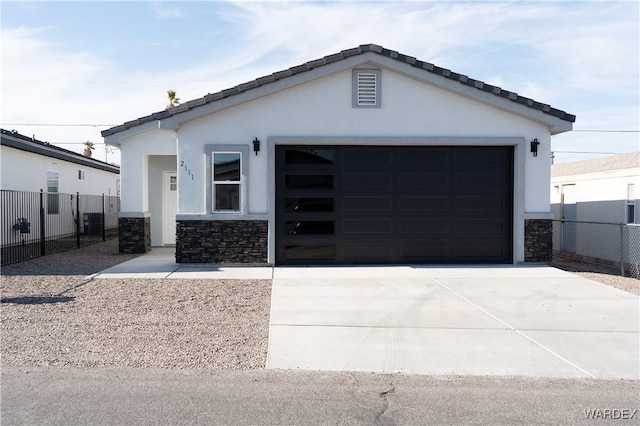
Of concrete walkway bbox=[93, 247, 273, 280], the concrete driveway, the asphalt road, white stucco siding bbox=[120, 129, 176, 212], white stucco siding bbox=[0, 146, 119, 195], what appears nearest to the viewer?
the asphalt road

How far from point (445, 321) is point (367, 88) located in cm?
680

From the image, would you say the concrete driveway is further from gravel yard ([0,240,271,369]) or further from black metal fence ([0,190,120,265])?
black metal fence ([0,190,120,265])

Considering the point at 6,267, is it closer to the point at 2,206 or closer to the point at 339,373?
the point at 2,206

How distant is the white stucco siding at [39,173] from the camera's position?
16.2 meters

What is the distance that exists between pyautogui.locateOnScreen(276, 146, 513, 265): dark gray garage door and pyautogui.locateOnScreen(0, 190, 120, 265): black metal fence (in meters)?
7.28

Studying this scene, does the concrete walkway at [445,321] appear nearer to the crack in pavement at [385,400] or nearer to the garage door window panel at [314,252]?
the crack in pavement at [385,400]

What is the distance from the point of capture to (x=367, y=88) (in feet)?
40.4

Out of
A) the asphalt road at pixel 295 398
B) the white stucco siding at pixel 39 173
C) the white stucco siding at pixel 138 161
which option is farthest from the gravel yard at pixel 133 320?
the white stucco siding at pixel 39 173

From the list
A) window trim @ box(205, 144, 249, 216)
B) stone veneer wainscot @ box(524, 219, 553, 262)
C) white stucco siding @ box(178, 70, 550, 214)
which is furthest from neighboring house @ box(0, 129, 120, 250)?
stone veneer wainscot @ box(524, 219, 553, 262)

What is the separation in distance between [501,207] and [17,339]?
1072cm

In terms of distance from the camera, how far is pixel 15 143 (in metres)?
16.1

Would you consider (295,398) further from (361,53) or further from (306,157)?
(361,53)

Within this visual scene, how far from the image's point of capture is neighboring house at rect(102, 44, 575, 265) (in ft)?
39.7

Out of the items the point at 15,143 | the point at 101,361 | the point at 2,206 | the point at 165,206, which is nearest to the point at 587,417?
the point at 101,361
